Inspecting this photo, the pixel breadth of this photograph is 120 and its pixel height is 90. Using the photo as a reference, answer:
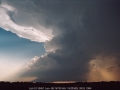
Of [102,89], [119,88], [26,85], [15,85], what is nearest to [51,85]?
[26,85]

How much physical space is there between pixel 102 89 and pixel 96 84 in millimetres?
2288

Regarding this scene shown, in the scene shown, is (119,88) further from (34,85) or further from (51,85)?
(34,85)

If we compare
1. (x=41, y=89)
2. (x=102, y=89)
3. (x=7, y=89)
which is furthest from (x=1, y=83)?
(x=102, y=89)

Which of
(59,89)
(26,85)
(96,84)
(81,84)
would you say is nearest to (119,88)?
(96,84)

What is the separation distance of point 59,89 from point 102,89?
13.3m

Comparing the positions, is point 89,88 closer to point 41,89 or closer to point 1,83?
point 41,89

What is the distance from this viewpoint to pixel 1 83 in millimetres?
56219

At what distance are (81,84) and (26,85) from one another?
17.1 m

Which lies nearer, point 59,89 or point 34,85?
point 59,89

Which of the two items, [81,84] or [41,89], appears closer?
[41,89]

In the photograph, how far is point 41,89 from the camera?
51156 mm

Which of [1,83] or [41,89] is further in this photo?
[1,83]

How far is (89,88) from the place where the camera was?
54125 millimetres

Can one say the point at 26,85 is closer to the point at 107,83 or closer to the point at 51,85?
the point at 51,85
